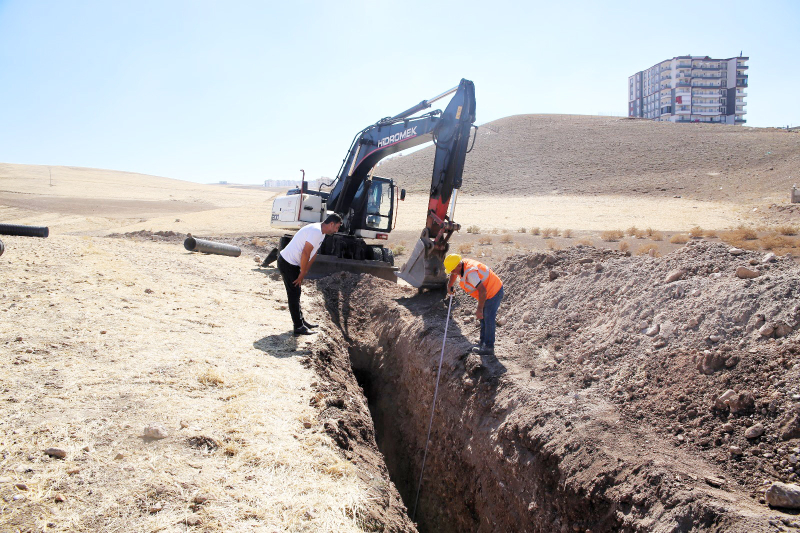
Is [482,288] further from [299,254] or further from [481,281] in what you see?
[299,254]

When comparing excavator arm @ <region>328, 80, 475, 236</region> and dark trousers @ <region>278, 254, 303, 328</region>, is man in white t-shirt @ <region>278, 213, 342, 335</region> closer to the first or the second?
dark trousers @ <region>278, 254, 303, 328</region>

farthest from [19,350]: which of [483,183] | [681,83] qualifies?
[681,83]

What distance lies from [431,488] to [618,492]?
340 centimetres

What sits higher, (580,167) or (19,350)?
(580,167)

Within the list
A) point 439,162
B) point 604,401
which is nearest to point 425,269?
point 439,162

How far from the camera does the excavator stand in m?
9.67

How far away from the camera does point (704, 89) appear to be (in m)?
98.5

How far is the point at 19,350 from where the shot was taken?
17.7 feet

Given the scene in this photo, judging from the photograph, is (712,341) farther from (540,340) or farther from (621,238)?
(621,238)

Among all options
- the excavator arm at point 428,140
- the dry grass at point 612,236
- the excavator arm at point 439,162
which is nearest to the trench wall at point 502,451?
the excavator arm at point 439,162

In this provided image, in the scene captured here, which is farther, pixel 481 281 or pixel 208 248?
pixel 208 248

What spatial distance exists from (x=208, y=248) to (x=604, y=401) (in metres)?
14.0

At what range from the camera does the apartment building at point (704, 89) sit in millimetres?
97438

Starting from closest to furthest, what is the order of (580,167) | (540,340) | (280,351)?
1. (280,351)
2. (540,340)
3. (580,167)
